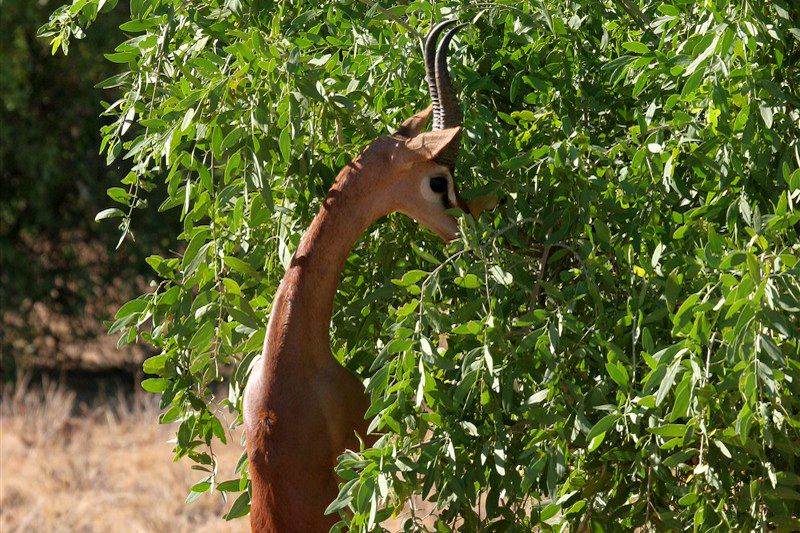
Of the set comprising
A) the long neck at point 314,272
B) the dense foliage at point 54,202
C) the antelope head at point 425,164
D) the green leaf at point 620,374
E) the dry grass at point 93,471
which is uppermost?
the dense foliage at point 54,202

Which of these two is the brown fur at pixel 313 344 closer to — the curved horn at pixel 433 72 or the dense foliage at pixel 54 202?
the curved horn at pixel 433 72

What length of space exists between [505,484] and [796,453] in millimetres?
599

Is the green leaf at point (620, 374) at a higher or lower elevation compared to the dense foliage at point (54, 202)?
lower

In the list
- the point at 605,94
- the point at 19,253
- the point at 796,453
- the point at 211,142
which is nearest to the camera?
the point at 796,453

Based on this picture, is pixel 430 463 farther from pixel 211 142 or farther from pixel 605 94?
pixel 605 94

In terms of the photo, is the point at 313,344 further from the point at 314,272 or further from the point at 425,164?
the point at 425,164

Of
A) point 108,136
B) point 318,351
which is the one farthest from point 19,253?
point 318,351

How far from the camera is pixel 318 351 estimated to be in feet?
8.07

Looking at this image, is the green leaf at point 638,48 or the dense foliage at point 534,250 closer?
the dense foliage at point 534,250

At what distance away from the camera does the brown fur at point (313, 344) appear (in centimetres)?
242

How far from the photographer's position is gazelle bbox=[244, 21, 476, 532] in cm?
242

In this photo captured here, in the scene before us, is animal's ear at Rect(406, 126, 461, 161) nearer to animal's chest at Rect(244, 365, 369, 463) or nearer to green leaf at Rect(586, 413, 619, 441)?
animal's chest at Rect(244, 365, 369, 463)

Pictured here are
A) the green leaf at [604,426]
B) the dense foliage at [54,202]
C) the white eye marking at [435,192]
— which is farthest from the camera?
the dense foliage at [54,202]

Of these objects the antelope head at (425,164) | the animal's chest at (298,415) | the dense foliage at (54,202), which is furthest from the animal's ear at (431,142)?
the dense foliage at (54,202)
